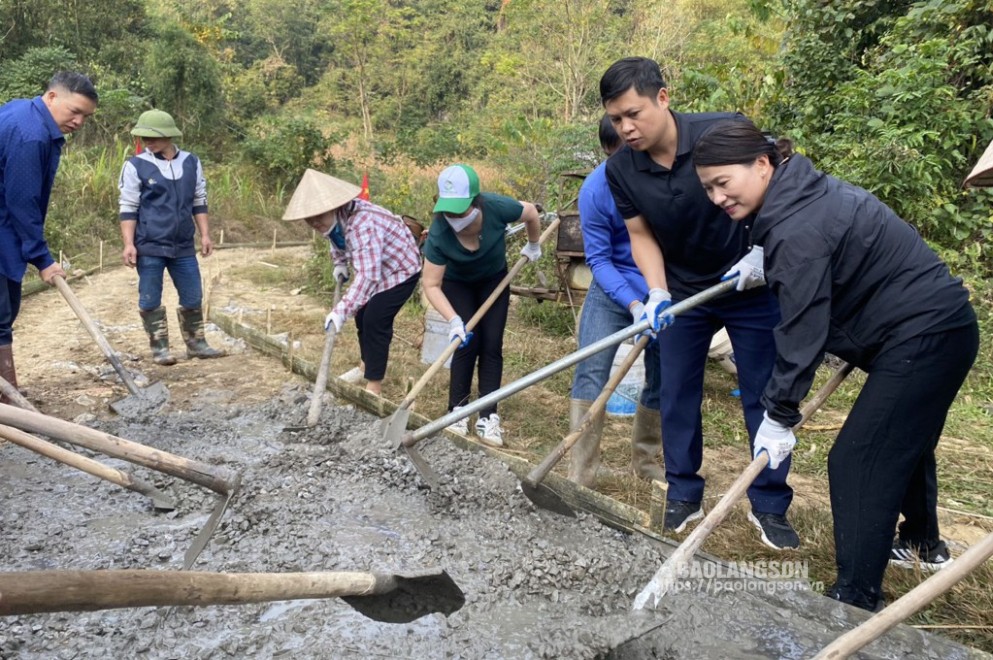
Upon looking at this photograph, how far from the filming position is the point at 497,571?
2.60m

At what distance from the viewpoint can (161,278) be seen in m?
5.55

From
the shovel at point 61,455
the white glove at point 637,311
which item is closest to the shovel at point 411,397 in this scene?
the white glove at point 637,311

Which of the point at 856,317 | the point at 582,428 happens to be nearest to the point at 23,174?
the point at 582,428

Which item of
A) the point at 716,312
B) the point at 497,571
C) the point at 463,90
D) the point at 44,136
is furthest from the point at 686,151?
the point at 463,90

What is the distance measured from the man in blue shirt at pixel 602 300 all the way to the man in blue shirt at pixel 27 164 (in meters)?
2.79

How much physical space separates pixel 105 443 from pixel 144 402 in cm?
234

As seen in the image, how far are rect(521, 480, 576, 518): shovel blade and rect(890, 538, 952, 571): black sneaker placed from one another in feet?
4.03

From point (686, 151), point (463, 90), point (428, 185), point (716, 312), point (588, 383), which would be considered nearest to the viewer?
point (686, 151)

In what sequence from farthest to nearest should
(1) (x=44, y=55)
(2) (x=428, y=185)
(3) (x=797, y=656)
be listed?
(1) (x=44, y=55) → (2) (x=428, y=185) → (3) (x=797, y=656)

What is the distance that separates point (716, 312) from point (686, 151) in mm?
690

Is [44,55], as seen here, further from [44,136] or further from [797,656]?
[797,656]

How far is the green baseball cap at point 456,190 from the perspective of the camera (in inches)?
147

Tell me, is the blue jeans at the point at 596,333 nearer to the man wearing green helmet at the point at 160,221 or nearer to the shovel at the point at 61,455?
the shovel at the point at 61,455

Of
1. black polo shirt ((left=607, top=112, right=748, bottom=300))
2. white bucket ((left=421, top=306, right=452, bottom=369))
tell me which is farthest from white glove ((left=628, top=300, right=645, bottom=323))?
white bucket ((left=421, top=306, right=452, bottom=369))
